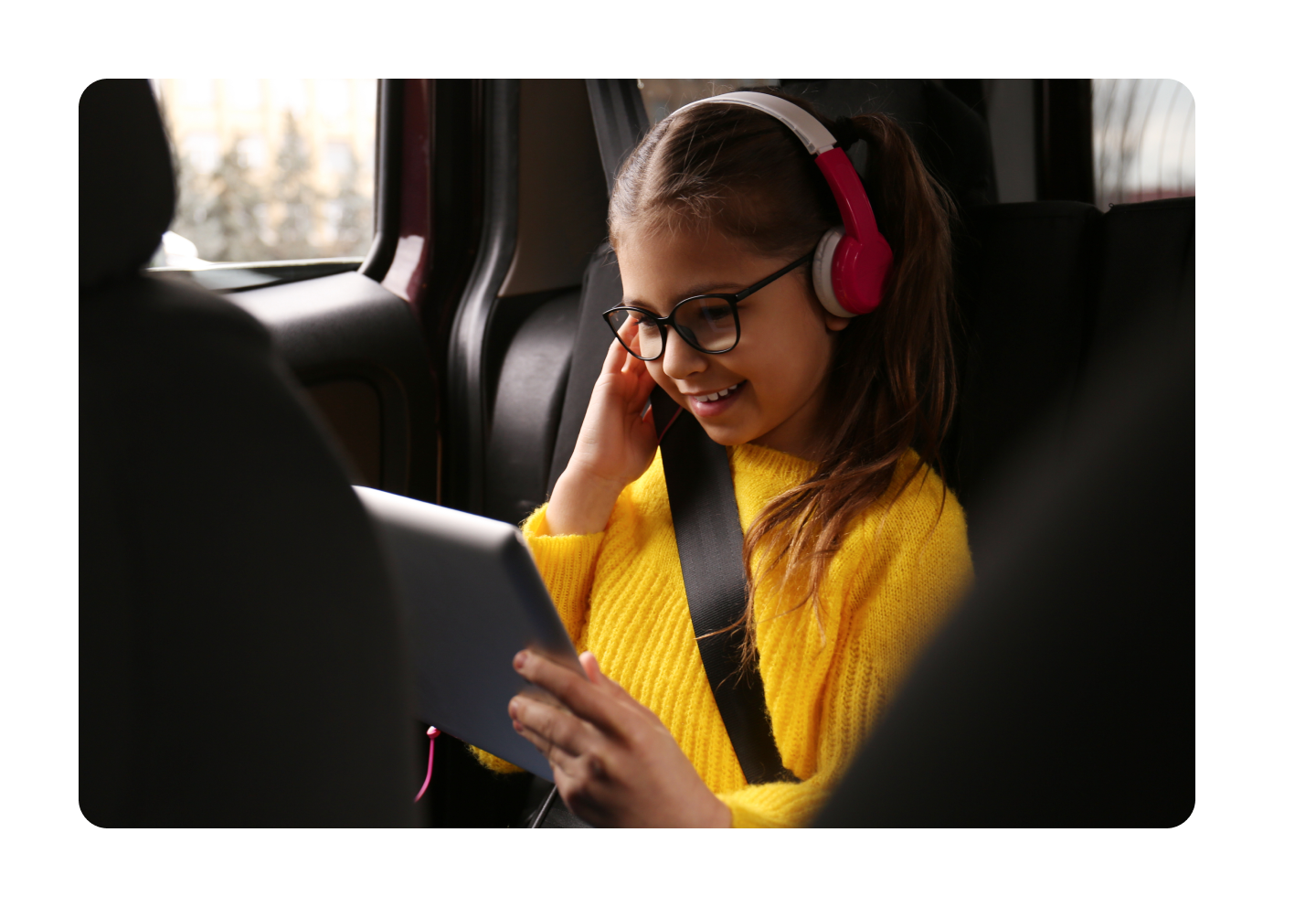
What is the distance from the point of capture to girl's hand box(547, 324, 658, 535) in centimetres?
105

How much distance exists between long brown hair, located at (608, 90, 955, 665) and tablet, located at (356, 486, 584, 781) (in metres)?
0.27

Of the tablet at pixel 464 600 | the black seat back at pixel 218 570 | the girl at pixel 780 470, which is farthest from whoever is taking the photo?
the girl at pixel 780 470

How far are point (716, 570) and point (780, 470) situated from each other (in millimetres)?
129

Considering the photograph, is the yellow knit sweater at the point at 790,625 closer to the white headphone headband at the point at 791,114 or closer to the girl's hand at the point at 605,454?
the girl's hand at the point at 605,454

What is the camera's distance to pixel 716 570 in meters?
0.97

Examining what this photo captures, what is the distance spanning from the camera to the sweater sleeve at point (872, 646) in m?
0.84

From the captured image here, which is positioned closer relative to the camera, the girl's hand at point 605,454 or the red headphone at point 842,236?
the red headphone at point 842,236

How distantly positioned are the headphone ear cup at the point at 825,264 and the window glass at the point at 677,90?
7.5 inches

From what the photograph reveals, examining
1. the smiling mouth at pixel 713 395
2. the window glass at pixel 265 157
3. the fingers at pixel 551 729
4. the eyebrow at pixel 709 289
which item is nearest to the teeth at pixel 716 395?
the smiling mouth at pixel 713 395

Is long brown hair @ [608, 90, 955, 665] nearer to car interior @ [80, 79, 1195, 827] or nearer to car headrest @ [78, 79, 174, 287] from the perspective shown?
car interior @ [80, 79, 1195, 827]

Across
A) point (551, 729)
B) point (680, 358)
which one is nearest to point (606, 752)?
point (551, 729)

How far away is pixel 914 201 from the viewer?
36.6 inches

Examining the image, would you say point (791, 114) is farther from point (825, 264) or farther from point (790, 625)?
point (790, 625)

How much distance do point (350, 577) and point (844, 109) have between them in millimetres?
711
